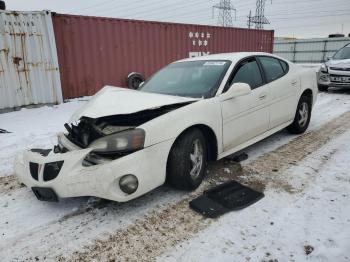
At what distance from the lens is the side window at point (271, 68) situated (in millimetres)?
4633

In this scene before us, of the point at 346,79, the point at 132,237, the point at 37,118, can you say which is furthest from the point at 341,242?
the point at 346,79

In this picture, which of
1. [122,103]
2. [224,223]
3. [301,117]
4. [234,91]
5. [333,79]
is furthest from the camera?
[333,79]

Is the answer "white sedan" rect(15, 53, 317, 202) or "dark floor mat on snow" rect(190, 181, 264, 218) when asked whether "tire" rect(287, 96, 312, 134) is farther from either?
"dark floor mat on snow" rect(190, 181, 264, 218)

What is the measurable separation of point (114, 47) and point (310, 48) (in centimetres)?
2021

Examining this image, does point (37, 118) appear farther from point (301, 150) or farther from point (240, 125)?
point (301, 150)

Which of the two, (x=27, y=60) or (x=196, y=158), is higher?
(x=27, y=60)

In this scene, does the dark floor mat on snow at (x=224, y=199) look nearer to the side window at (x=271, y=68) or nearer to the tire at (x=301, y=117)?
the side window at (x=271, y=68)

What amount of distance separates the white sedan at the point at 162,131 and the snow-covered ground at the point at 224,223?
27 centimetres

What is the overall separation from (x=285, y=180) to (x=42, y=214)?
2.64 meters

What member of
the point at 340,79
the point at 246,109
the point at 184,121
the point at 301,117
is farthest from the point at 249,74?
the point at 340,79

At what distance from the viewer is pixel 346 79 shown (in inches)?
371

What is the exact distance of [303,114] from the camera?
5.46 metres

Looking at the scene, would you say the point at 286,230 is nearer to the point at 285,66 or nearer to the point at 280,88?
the point at 280,88

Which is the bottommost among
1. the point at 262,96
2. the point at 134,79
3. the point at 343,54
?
the point at 134,79
